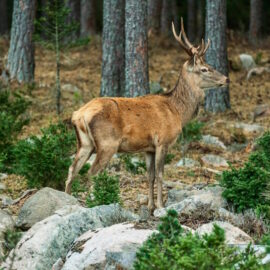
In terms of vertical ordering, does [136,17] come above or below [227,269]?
above

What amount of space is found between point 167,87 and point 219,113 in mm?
2789

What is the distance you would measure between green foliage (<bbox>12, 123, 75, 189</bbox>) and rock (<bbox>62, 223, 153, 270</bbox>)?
3.80 meters

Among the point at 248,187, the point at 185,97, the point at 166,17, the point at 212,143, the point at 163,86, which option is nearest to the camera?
the point at 248,187

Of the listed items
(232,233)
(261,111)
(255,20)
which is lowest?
(261,111)

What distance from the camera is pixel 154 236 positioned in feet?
18.7

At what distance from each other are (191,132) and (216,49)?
3.73 meters

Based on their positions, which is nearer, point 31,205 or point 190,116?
point 31,205

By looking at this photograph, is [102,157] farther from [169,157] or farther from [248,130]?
[248,130]

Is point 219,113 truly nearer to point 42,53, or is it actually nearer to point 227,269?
point 42,53

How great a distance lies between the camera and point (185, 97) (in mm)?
11328

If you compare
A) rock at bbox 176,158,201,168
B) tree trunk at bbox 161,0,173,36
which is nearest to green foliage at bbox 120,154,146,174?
rock at bbox 176,158,201,168

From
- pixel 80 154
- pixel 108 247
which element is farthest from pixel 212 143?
pixel 108 247

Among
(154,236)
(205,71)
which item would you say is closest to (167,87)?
(205,71)

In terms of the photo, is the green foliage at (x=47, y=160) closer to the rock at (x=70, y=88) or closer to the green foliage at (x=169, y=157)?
the green foliage at (x=169, y=157)
